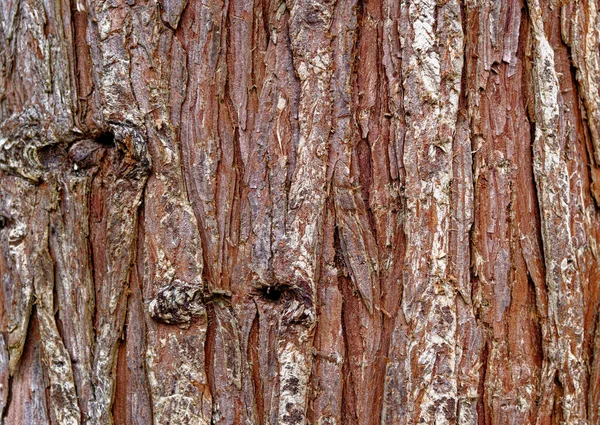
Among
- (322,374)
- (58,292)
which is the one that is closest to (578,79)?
(322,374)

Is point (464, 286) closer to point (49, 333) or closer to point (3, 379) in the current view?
point (49, 333)

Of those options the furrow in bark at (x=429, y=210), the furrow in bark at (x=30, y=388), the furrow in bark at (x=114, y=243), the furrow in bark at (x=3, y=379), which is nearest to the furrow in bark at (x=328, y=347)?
the furrow in bark at (x=429, y=210)

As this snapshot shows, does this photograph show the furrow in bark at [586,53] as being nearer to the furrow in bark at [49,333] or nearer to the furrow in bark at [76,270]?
the furrow in bark at [76,270]

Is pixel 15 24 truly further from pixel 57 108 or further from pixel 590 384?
pixel 590 384

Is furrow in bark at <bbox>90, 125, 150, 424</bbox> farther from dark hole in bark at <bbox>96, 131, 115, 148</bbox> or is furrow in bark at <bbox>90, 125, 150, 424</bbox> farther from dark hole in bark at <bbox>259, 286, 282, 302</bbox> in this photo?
dark hole in bark at <bbox>259, 286, 282, 302</bbox>

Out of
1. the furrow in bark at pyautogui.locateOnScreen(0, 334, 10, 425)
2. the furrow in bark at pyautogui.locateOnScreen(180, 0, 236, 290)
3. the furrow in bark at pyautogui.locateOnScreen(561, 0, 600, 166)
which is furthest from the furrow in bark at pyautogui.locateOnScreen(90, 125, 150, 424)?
the furrow in bark at pyautogui.locateOnScreen(561, 0, 600, 166)

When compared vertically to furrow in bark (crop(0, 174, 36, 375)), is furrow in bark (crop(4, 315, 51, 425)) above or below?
below

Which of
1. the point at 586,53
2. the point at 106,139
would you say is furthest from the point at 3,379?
the point at 586,53
